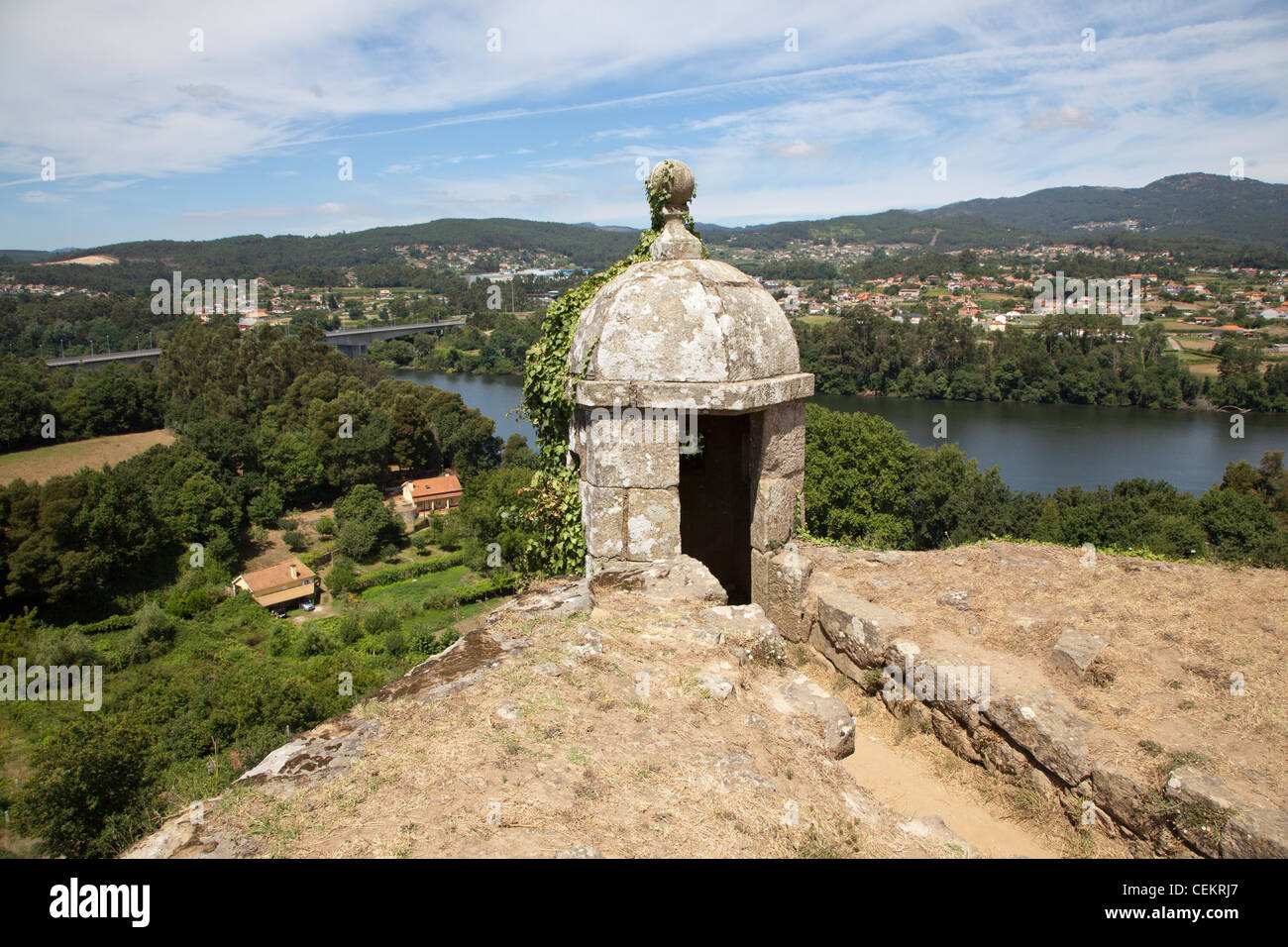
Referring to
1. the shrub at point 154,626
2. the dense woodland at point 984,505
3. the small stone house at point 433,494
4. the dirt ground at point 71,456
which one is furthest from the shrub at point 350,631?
the dirt ground at point 71,456

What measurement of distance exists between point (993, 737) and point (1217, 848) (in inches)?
48.1

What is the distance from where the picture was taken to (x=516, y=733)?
3.69 metres

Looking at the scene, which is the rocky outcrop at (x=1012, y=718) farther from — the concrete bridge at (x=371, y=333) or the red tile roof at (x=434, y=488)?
the concrete bridge at (x=371, y=333)

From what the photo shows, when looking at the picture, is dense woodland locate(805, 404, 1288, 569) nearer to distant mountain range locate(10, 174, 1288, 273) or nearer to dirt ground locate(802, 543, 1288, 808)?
dirt ground locate(802, 543, 1288, 808)

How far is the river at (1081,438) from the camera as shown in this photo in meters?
46.6

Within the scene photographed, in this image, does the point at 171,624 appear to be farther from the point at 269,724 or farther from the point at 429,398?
the point at 429,398

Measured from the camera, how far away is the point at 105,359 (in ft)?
269

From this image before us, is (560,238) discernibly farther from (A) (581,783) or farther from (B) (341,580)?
(A) (581,783)

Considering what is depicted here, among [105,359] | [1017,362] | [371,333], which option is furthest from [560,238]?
[1017,362]

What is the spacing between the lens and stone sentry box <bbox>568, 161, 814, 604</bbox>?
5988 mm

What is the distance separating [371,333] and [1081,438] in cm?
7855

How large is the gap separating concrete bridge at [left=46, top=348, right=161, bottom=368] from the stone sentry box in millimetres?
85156

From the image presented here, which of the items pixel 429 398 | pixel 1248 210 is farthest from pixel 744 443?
pixel 1248 210

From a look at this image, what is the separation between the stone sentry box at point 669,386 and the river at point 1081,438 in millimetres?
32586
